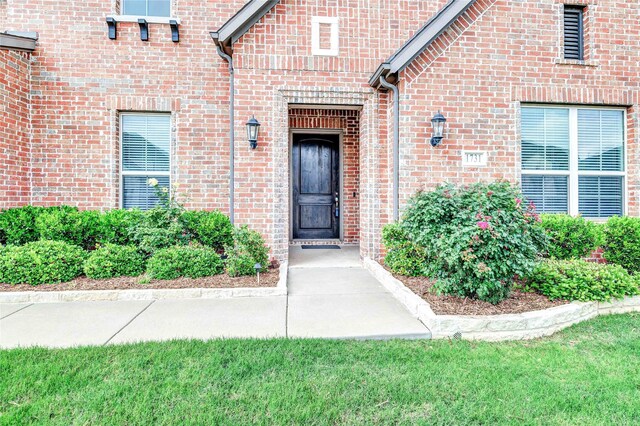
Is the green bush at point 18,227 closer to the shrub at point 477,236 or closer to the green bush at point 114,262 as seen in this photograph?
the green bush at point 114,262

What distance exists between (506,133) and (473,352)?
4224 millimetres

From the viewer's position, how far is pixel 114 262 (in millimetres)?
4957

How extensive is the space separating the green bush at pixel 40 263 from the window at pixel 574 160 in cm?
697

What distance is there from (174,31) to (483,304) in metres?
6.48

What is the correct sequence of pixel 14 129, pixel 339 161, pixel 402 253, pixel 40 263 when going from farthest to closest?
1. pixel 339 161
2. pixel 14 129
3. pixel 402 253
4. pixel 40 263

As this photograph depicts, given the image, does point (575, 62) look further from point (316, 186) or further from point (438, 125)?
point (316, 186)

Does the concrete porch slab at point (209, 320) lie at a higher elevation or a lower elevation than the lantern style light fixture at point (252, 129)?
lower

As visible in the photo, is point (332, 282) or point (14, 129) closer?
point (332, 282)

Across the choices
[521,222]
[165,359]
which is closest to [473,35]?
[521,222]

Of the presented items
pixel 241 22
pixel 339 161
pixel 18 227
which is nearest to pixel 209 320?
pixel 18 227

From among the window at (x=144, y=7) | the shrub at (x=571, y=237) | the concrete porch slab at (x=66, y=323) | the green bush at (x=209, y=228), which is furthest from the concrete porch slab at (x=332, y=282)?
the window at (x=144, y=7)

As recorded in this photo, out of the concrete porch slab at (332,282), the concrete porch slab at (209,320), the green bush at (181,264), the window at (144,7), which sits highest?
the window at (144,7)

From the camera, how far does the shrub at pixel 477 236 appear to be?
12.0 ft

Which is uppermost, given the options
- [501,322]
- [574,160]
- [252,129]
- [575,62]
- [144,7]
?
[144,7]
